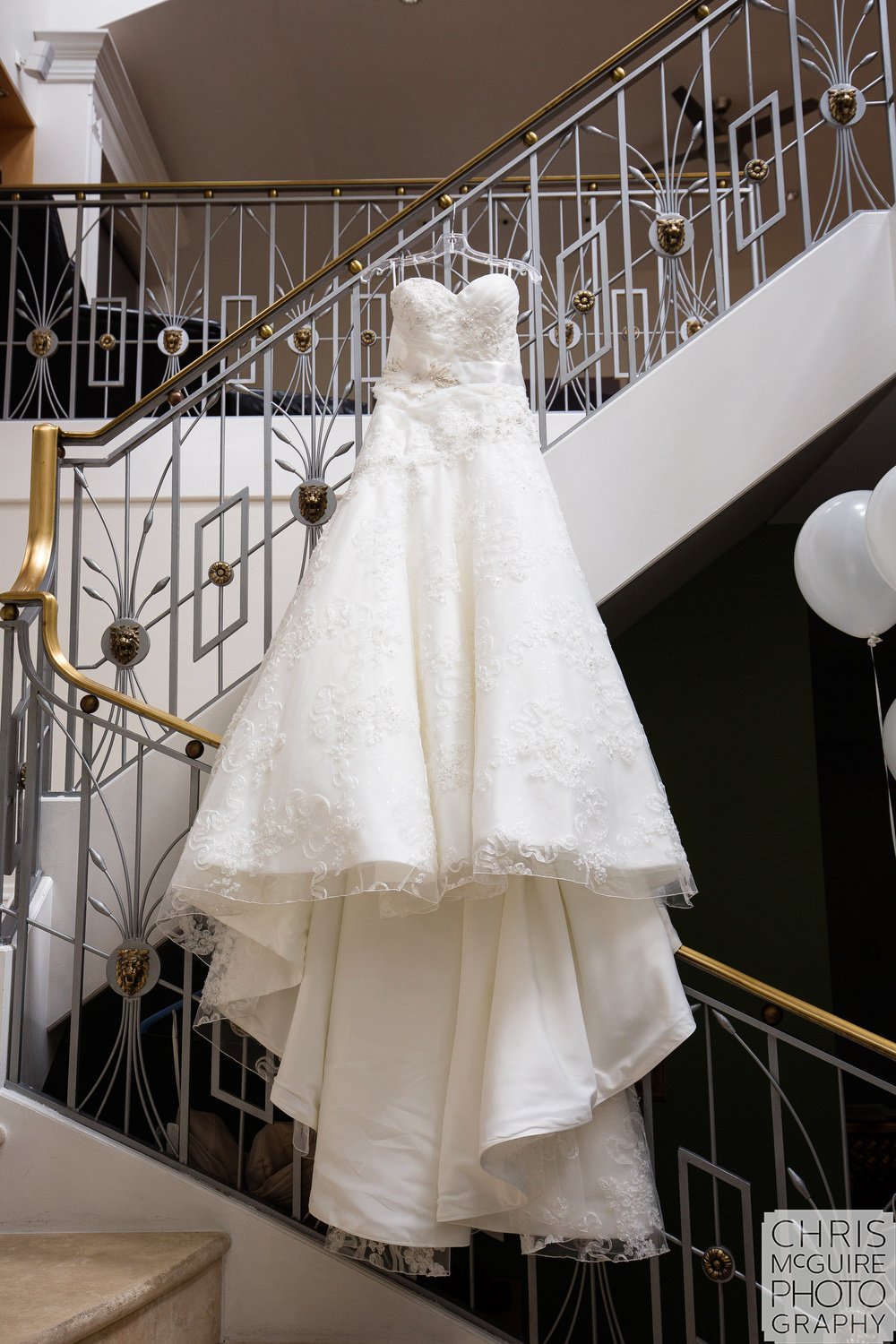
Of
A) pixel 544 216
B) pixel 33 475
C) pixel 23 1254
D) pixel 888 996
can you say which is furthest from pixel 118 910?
pixel 544 216

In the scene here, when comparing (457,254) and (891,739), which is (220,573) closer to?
(457,254)

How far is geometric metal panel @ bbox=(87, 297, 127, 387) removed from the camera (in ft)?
15.7

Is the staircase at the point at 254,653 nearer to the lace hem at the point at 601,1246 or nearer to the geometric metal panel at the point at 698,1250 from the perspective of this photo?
the geometric metal panel at the point at 698,1250

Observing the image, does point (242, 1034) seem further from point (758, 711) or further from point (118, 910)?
point (758, 711)

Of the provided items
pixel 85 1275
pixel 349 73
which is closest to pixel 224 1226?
pixel 85 1275

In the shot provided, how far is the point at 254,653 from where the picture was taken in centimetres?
396

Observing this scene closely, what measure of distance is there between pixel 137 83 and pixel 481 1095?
6.79m

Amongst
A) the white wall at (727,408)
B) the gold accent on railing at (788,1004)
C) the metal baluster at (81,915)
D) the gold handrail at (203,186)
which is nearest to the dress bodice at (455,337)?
the white wall at (727,408)

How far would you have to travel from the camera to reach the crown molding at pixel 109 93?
19.6 feet

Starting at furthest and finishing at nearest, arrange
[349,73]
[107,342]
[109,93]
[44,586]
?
[349,73] < [109,93] < [107,342] < [44,586]

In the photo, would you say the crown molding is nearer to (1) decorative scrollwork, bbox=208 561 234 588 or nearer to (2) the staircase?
(2) the staircase

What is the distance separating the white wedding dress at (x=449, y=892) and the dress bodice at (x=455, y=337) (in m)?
0.35

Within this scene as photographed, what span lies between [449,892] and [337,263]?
1.96 metres
